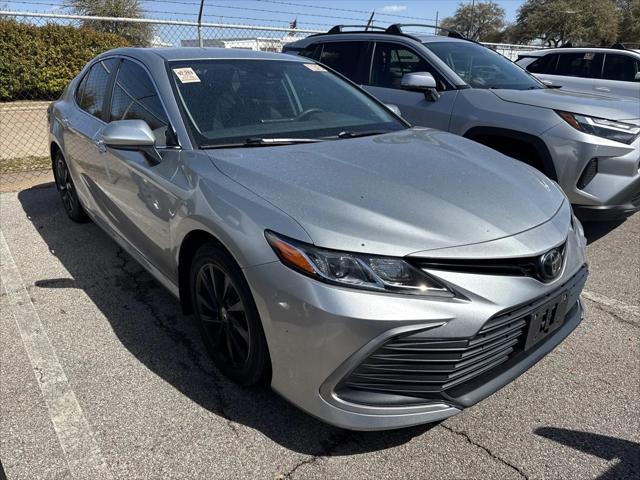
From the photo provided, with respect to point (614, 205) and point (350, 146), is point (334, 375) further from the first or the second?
point (614, 205)

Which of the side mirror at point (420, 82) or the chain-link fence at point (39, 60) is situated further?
the chain-link fence at point (39, 60)

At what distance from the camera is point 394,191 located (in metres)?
2.29

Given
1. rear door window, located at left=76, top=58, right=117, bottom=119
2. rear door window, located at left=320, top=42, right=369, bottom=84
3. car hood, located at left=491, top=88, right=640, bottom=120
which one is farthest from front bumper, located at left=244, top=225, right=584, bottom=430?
rear door window, located at left=320, top=42, right=369, bottom=84

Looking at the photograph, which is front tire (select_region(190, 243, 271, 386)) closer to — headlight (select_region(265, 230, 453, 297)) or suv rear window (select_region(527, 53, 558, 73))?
headlight (select_region(265, 230, 453, 297))

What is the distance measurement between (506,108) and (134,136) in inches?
126

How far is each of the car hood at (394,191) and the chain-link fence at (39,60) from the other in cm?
540

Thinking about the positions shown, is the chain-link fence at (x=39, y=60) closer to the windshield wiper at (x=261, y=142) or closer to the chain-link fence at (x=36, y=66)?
the chain-link fence at (x=36, y=66)

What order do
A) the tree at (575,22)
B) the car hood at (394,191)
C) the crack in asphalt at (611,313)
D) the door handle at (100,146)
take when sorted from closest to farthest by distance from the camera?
the car hood at (394,191), the crack in asphalt at (611,313), the door handle at (100,146), the tree at (575,22)

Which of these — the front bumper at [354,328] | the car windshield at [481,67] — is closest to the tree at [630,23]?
the car windshield at [481,67]

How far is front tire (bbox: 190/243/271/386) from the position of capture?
223 cm

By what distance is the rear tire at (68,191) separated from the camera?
15.3 ft

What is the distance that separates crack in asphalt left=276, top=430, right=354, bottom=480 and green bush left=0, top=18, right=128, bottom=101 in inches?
354

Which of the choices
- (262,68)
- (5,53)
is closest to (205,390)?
(262,68)

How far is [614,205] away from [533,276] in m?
2.45
